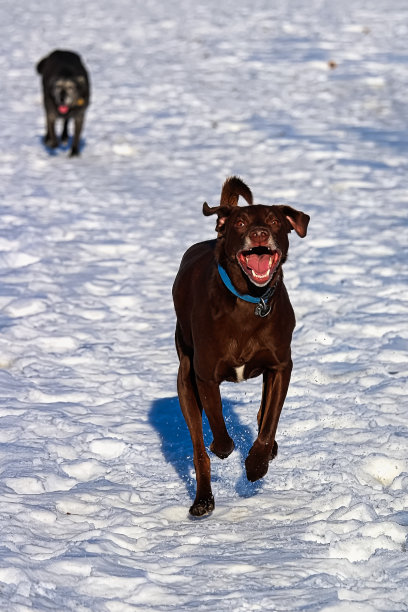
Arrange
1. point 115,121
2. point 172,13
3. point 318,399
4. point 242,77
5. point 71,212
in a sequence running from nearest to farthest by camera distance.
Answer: point 318,399 → point 71,212 → point 115,121 → point 242,77 → point 172,13

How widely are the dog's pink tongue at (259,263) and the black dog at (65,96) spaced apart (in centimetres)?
891

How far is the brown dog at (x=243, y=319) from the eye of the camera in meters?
4.05

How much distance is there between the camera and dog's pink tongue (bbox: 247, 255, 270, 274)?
13.1 feet

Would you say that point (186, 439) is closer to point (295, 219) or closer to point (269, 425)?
point (269, 425)

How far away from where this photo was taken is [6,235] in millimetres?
8969

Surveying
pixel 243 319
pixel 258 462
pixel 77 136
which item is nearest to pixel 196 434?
pixel 258 462

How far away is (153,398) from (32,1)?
19.7 meters

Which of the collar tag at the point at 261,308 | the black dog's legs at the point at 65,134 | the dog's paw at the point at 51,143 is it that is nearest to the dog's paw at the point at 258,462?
the collar tag at the point at 261,308

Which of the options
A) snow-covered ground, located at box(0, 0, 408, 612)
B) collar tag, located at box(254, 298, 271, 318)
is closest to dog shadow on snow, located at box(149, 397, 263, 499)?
snow-covered ground, located at box(0, 0, 408, 612)

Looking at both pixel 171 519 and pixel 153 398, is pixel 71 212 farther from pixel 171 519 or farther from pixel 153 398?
pixel 171 519

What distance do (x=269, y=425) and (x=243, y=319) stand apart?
0.54 metres

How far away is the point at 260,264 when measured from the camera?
4.01 m

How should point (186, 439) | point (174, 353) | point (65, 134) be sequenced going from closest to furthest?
point (186, 439), point (174, 353), point (65, 134)

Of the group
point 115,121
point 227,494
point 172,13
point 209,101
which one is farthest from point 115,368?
point 172,13
